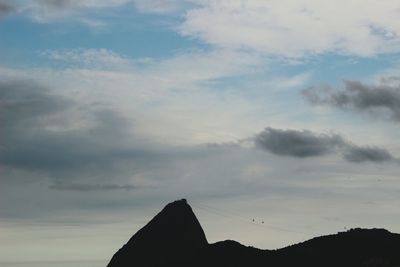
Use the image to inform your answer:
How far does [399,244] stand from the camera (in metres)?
198

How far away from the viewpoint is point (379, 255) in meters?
192

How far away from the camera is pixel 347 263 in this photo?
195250 millimetres

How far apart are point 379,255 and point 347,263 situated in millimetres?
9814

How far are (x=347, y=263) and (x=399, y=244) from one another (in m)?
17.6

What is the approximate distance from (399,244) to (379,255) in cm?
1018
